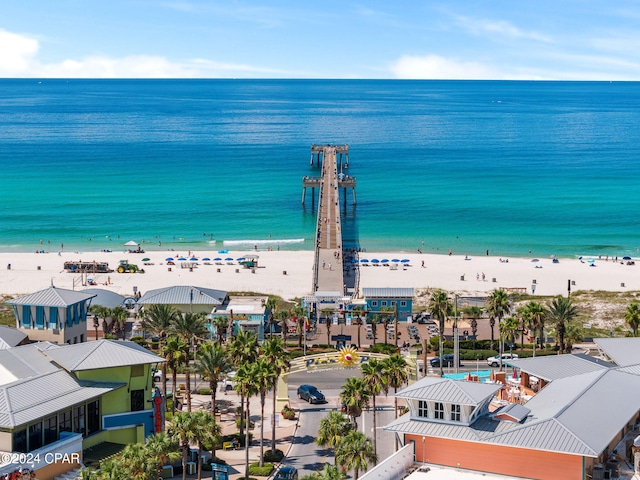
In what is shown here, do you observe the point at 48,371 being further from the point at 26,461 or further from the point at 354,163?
the point at 354,163

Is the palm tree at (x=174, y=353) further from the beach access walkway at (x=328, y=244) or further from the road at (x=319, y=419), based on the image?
the beach access walkway at (x=328, y=244)

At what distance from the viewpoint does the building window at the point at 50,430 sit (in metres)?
40.9

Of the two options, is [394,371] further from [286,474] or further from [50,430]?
[50,430]

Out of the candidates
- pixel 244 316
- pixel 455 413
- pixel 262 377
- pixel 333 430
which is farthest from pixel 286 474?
pixel 244 316

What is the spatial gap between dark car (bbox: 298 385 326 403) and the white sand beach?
29825 millimetres

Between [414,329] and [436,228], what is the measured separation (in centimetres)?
5845

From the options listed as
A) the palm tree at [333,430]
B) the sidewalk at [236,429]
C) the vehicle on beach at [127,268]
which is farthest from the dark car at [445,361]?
the vehicle on beach at [127,268]

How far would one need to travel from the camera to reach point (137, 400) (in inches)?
1836

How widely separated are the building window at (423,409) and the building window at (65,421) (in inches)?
657

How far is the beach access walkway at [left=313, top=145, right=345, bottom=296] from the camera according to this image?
292ft

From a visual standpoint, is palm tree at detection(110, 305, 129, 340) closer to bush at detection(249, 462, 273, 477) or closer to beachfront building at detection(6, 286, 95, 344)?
beachfront building at detection(6, 286, 95, 344)

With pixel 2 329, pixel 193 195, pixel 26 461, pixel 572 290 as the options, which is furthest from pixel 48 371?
pixel 193 195

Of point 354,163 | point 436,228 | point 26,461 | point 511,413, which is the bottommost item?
point 26,461

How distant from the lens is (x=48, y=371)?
4491cm
